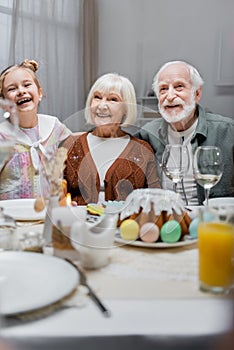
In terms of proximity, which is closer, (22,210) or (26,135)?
(22,210)

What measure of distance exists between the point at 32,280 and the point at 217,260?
0.71 ft

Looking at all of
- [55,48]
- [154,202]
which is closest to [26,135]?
[154,202]

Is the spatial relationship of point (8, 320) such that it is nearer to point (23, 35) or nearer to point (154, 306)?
point (154, 306)

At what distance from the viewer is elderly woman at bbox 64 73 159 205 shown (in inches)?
43.1

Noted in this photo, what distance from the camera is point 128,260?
2.11 feet

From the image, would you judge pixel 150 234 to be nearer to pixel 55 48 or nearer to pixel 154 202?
pixel 154 202

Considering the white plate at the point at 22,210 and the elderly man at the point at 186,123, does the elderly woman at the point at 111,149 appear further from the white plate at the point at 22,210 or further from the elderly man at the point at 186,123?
the elderly man at the point at 186,123

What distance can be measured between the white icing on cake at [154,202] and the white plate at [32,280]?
0.18 metres

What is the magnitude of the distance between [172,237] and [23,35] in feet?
5.17

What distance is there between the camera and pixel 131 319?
18.2 inches

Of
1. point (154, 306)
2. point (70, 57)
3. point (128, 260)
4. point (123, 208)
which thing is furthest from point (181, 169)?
point (70, 57)

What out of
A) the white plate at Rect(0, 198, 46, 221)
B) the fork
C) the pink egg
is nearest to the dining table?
the fork

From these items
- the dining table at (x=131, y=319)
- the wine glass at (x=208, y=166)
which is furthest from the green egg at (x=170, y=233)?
the wine glass at (x=208, y=166)

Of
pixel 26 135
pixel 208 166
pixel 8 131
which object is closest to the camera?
pixel 8 131
